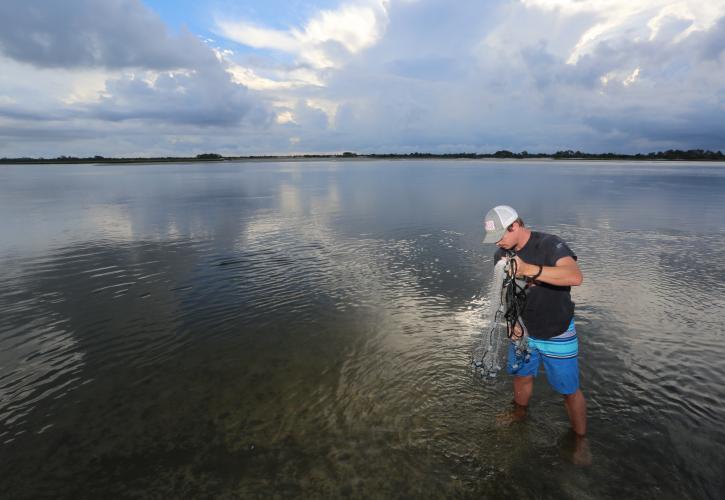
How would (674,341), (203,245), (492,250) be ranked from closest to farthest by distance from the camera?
1. (674,341)
2. (492,250)
3. (203,245)

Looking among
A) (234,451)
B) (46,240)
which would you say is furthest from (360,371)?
(46,240)

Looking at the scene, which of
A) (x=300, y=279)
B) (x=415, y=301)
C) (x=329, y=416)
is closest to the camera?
(x=329, y=416)

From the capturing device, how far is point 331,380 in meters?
9.12

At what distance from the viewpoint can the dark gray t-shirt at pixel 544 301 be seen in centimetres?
602

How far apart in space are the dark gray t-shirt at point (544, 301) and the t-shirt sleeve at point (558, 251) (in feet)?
0.06

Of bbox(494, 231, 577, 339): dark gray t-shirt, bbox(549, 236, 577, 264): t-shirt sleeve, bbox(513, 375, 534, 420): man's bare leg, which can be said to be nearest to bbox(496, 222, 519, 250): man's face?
bbox(494, 231, 577, 339): dark gray t-shirt

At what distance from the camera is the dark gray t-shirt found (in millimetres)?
6016

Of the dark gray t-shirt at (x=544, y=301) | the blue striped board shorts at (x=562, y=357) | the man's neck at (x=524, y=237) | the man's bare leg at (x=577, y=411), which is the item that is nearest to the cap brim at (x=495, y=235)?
the man's neck at (x=524, y=237)

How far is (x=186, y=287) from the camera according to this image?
50.8 feet

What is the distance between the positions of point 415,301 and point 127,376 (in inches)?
351

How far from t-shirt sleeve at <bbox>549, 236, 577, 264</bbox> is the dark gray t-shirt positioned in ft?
0.06

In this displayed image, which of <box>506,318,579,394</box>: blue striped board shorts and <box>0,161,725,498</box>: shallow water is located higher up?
<box>506,318,579,394</box>: blue striped board shorts

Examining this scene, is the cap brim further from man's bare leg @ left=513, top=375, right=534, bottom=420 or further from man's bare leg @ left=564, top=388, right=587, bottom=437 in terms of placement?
Result: man's bare leg @ left=513, top=375, right=534, bottom=420

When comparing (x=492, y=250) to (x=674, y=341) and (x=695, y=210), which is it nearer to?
(x=674, y=341)
